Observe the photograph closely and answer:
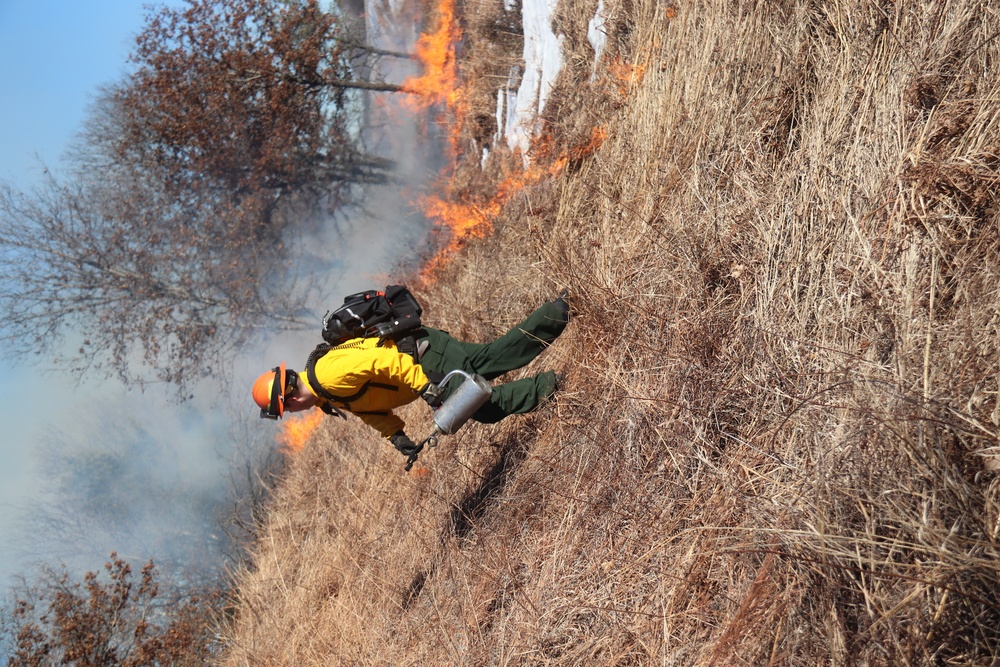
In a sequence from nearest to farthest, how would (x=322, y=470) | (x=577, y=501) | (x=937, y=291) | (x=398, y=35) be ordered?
(x=937, y=291)
(x=577, y=501)
(x=322, y=470)
(x=398, y=35)

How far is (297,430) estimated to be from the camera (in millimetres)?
10352

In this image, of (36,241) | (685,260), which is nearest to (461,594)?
(685,260)

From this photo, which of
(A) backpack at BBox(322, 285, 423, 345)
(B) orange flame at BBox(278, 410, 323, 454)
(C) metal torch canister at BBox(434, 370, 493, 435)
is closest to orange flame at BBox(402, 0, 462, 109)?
(B) orange flame at BBox(278, 410, 323, 454)

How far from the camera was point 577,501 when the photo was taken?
3.52 metres

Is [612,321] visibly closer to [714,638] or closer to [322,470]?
[714,638]

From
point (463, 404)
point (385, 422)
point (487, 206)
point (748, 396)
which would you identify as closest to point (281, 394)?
point (385, 422)

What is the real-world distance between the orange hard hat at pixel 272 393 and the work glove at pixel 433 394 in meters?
0.76

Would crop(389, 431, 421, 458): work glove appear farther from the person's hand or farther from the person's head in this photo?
the person's head

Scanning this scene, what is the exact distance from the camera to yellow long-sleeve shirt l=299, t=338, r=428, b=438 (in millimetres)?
3926

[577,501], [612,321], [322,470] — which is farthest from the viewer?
[322,470]

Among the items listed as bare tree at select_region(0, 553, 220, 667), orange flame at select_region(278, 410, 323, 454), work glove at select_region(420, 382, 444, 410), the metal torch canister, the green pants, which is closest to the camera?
the metal torch canister

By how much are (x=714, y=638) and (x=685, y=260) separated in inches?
70.8

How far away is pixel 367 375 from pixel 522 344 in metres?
0.86

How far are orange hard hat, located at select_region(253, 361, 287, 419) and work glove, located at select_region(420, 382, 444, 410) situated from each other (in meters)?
0.76
